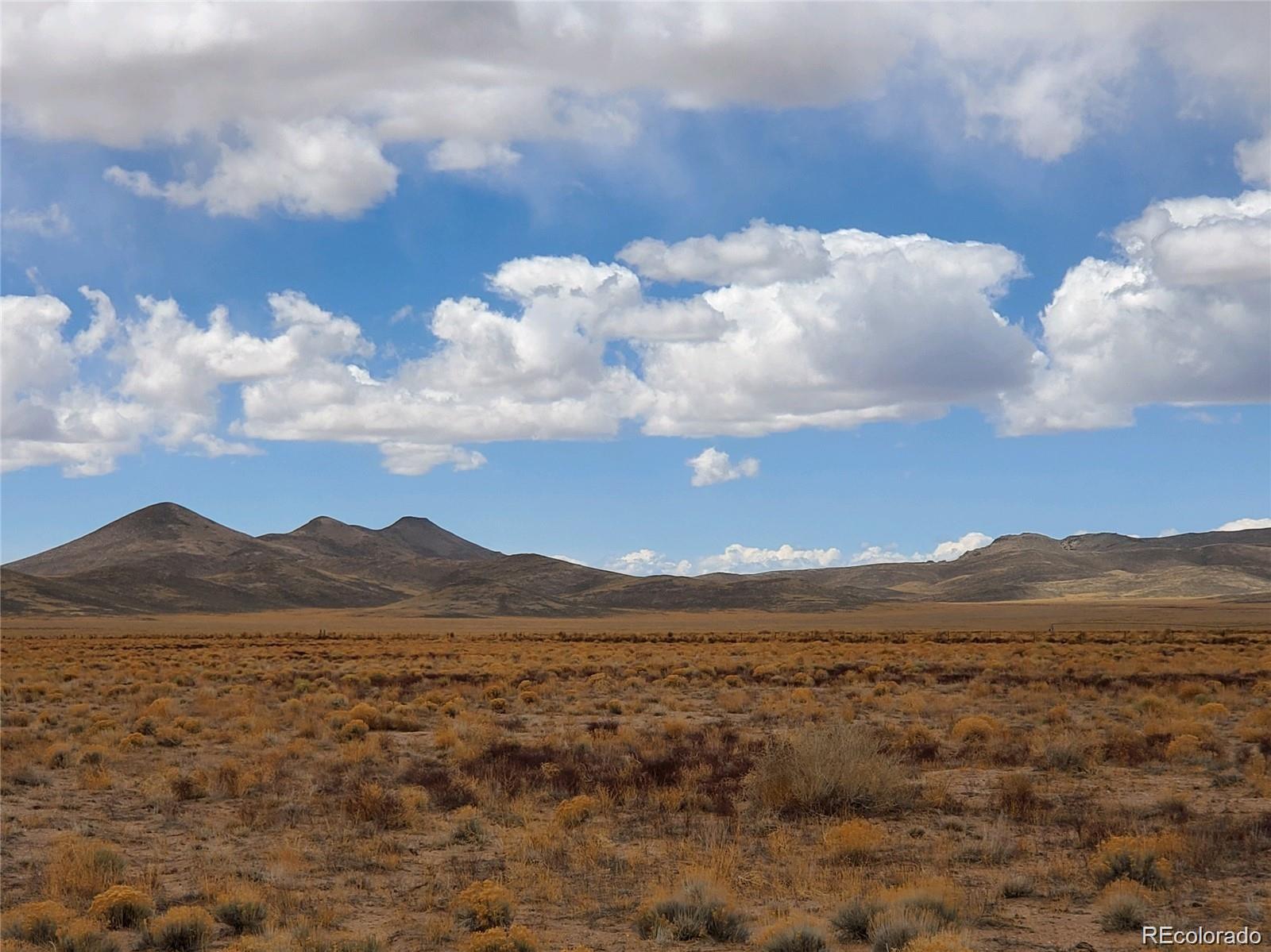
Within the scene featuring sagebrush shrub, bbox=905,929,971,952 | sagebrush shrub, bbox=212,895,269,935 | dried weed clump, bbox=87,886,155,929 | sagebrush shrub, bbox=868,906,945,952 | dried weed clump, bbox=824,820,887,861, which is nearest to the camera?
sagebrush shrub, bbox=905,929,971,952

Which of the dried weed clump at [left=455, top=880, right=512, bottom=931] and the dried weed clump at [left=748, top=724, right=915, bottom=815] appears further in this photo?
the dried weed clump at [left=748, top=724, right=915, bottom=815]

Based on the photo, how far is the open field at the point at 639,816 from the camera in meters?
10.4

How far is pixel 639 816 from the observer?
1529 cm

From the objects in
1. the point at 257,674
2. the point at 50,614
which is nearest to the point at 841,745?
the point at 257,674

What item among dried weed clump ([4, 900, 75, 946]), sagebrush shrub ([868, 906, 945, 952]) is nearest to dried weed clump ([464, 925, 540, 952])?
sagebrush shrub ([868, 906, 945, 952])

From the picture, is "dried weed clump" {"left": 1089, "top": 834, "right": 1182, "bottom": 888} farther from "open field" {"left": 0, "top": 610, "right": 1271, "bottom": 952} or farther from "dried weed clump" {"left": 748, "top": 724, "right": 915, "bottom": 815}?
"dried weed clump" {"left": 748, "top": 724, "right": 915, "bottom": 815}

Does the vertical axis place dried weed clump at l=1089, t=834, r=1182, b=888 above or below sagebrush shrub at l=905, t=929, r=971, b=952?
below

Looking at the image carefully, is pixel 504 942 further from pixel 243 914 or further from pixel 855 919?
pixel 855 919

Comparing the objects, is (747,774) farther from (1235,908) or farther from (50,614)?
(50,614)

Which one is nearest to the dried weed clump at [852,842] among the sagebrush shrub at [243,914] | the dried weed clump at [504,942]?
the dried weed clump at [504,942]

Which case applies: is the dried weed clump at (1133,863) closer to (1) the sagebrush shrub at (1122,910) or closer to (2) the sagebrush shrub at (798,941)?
(1) the sagebrush shrub at (1122,910)

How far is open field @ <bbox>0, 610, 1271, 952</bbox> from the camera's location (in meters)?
10.4

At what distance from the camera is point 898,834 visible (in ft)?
45.8

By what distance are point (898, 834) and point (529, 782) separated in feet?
20.1
